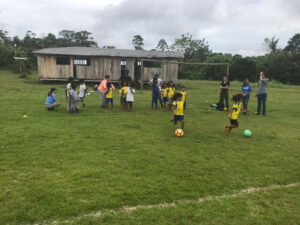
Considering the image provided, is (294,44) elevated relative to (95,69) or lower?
elevated

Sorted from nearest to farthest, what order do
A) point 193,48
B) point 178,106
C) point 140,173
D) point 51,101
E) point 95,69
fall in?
1. point 140,173
2. point 178,106
3. point 51,101
4. point 95,69
5. point 193,48

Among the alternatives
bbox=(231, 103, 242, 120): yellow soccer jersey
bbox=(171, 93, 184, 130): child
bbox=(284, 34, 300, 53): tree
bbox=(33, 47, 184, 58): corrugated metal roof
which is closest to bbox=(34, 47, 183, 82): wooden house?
bbox=(33, 47, 184, 58): corrugated metal roof

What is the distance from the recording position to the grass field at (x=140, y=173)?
3559 mm

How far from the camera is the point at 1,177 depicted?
443 centimetres

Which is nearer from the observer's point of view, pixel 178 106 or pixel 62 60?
pixel 178 106

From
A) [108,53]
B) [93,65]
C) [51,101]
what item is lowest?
[51,101]

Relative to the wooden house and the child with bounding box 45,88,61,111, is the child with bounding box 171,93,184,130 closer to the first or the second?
the child with bounding box 45,88,61,111

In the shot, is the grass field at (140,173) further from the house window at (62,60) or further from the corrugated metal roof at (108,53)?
the house window at (62,60)

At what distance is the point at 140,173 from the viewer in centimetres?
480

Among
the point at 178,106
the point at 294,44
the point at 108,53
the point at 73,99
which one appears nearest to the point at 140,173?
the point at 178,106

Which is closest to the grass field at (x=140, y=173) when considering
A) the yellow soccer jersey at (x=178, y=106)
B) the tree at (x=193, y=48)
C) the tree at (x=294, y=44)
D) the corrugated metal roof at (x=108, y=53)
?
the yellow soccer jersey at (x=178, y=106)

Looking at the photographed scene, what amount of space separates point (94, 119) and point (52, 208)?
6.14m

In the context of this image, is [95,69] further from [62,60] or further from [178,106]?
[178,106]

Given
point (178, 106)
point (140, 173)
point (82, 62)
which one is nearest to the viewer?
point (140, 173)
